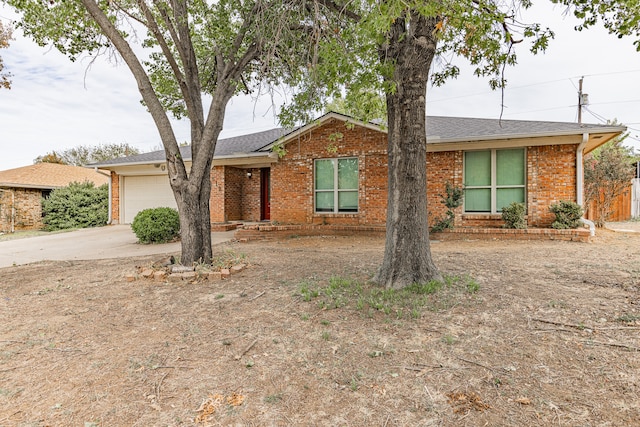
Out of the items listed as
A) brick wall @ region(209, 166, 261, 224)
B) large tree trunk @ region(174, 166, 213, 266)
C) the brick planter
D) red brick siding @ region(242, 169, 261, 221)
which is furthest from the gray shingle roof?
brick wall @ region(209, 166, 261, 224)

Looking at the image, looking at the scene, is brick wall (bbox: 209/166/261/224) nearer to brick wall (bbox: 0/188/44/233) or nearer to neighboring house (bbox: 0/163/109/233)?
neighboring house (bbox: 0/163/109/233)

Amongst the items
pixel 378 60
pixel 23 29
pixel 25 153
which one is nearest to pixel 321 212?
pixel 378 60

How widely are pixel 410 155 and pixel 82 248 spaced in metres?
9.80

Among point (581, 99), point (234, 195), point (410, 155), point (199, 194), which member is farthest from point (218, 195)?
point (581, 99)

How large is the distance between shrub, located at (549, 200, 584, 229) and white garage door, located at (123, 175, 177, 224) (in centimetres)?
1470

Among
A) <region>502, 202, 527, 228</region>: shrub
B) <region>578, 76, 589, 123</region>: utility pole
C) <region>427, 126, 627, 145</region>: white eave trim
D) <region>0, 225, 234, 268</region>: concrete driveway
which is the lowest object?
<region>0, 225, 234, 268</region>: concrete driveway

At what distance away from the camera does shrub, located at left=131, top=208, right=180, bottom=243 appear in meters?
9.93

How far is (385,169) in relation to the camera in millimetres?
10875

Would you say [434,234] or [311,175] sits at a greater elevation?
[311,175]

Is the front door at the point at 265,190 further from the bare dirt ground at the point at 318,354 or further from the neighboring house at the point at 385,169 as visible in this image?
the bare dirt ground at the point at 318,354

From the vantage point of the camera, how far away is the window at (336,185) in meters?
11.3

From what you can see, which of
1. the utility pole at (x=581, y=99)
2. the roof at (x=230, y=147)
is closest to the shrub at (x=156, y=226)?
the roof at (x=230, y=147)

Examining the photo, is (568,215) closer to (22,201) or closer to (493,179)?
(493,179)

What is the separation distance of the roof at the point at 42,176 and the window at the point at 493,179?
20.2 metres
